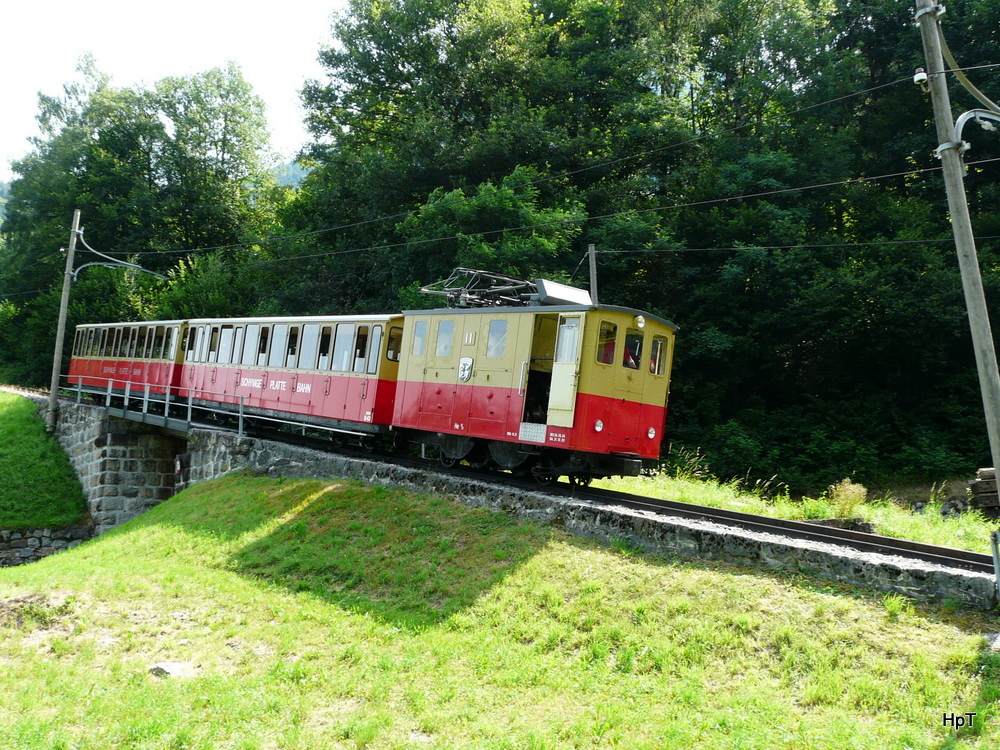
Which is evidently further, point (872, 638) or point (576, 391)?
point (576, 391)

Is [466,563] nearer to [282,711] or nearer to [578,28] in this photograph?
[282,711]

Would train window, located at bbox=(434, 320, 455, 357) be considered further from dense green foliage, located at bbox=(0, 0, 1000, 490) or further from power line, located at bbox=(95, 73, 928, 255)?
power line, located at bbox=(95, 73, 928, 255)

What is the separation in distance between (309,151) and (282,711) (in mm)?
32485

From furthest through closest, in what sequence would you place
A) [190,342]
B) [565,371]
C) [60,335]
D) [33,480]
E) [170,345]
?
[60,335] → [33,480] → [170,345] → [190,342] → [565,371]

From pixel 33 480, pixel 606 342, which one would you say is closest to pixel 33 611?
pixel 606 342

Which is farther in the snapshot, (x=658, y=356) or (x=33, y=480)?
(x=33, y=480)

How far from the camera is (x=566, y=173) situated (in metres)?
25.4

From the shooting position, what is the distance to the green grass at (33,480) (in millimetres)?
22219

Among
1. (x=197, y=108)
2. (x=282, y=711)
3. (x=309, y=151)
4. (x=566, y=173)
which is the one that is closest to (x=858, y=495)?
(x=282, y=711)

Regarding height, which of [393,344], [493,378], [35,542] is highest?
[393,344]

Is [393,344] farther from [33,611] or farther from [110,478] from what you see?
[110,478]

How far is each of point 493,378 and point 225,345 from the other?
11176 mm

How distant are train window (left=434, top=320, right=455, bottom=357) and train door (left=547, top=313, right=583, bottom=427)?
2.45 meters

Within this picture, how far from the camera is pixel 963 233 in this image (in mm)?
7543
